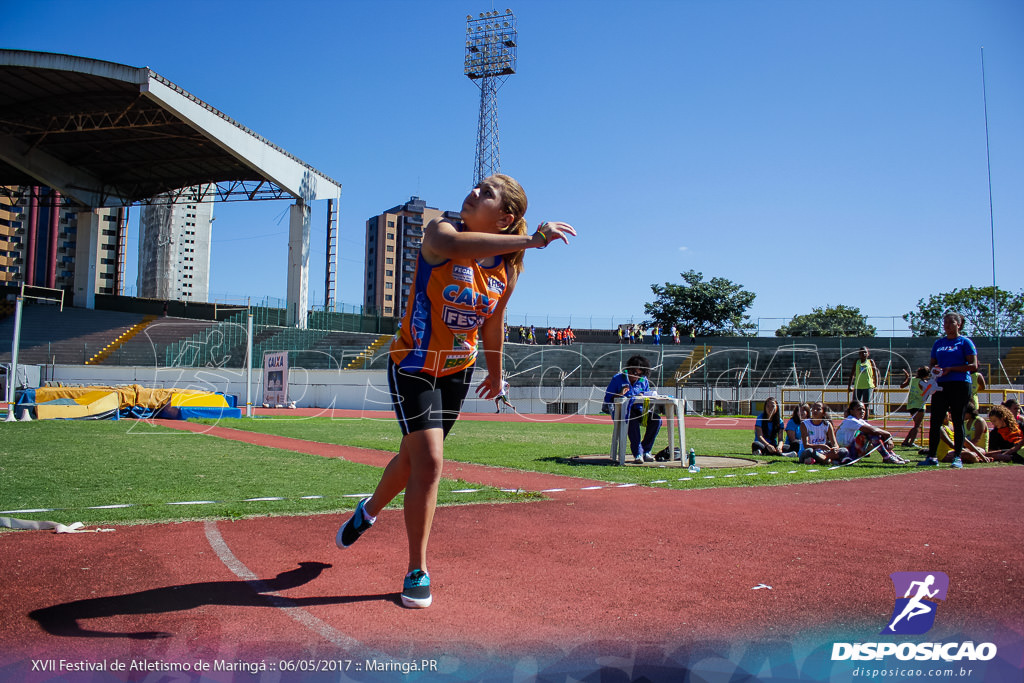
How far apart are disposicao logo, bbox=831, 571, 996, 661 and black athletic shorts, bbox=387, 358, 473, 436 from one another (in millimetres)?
1773

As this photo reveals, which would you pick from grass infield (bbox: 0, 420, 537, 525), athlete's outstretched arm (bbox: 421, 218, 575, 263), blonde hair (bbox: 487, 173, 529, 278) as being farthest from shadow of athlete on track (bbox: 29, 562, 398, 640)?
grass infield (bbox: 0, 420, 537, 525)

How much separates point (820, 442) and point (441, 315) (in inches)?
366

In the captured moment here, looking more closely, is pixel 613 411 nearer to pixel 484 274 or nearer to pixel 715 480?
pixel 715 480

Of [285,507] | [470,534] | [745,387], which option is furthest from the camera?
[745,387]

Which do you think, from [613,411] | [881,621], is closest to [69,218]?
[613,411]

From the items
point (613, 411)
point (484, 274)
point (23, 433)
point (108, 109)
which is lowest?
point (23, 433)

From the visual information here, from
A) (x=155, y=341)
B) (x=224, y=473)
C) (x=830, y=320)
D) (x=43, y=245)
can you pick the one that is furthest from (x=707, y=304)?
(x=43, y=245)

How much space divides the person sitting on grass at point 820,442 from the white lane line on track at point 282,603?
8.83 m

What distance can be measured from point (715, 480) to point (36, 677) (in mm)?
6428

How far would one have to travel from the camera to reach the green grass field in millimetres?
5199

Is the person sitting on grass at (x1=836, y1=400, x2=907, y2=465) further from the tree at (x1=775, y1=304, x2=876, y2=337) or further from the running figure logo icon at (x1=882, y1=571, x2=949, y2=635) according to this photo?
the tree at (x1=775, y1=304, x2=876, y2=337)

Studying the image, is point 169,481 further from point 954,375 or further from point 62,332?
point 62,332

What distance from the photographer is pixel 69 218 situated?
3531 inches

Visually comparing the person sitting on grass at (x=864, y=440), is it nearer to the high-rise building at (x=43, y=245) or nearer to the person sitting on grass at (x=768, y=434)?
the person sitting on grass at (x=768, y=434)
